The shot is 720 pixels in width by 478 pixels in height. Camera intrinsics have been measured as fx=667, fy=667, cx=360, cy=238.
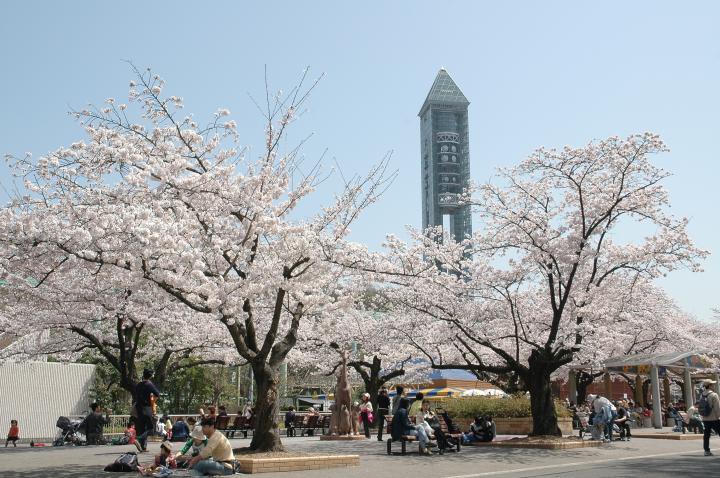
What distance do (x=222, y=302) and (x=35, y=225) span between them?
3.71m

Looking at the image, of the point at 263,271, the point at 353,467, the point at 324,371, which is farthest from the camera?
the point at 324,371

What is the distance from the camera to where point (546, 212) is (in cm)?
2036

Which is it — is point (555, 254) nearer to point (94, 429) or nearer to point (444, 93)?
point (94, 429)

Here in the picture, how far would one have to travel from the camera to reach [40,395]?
2945 cm

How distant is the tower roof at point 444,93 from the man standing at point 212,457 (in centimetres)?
16964

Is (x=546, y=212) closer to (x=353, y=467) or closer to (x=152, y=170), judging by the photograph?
(x=353, y=467)

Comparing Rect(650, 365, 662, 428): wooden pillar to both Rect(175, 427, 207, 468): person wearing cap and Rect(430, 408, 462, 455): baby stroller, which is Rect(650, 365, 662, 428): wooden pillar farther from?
Rect(175, 427, 207, 468): person wearing cap

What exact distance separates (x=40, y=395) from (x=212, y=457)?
22.1 m

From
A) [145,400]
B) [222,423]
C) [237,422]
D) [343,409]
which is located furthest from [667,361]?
[145,400]

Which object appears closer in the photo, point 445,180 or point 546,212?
point 546,212

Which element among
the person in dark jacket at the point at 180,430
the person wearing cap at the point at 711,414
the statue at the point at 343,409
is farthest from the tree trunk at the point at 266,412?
the person wearing cap at the point at 711,414

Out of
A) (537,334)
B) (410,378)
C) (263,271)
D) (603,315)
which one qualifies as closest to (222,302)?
(263,271)

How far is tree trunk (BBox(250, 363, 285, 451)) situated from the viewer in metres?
13.5

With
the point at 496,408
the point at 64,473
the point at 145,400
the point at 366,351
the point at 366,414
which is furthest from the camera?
the point at 366,351
